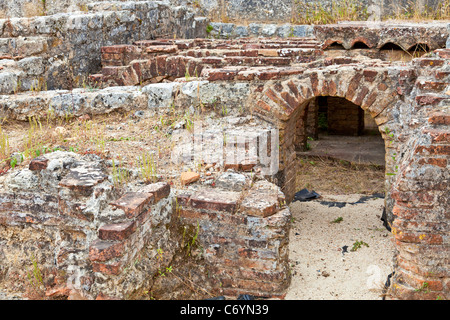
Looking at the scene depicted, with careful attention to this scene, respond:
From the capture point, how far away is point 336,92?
5312 millimetres

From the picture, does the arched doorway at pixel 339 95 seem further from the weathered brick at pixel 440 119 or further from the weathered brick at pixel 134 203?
the weathered brick at pixel 134 203

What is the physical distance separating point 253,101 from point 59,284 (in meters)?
2.83

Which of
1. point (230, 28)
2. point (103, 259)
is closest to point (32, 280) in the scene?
point (103, 259)

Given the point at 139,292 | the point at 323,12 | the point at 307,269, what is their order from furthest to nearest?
the point at 323,12 → the point at 307,269 → the point at 139,292

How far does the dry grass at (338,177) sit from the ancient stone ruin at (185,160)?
1369 millimetres

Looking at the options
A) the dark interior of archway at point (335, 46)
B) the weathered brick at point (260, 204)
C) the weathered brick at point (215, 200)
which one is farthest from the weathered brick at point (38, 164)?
the dark interior of archway at point (335, 46)

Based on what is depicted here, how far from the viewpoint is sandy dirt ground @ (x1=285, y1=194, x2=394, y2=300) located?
3992 mm

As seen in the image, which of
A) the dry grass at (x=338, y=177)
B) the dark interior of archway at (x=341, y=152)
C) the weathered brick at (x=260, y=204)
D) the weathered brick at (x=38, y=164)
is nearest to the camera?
the weathered brick at (x=260, y=204)

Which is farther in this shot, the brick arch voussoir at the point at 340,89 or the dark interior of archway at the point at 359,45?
the dark interior of archway at the point at 359,45

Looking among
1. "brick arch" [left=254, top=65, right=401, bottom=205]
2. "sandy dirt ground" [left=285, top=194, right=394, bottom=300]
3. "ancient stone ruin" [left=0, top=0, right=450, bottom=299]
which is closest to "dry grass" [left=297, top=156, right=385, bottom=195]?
"sandy dirt ground" [left=285, top=194, right=394, bottom=300]

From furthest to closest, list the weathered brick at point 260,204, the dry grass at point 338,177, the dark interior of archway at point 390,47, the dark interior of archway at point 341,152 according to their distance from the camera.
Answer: the dark interior of archway at point 390,47
the dark interior of archway at point 341,152
the dry grass at point 338,177
the weathered brick at point 260,204

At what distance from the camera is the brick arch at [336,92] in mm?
5172

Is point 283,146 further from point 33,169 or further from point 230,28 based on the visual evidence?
point 230,28

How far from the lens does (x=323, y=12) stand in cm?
1007
